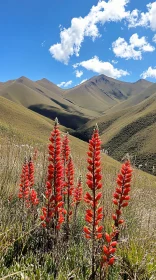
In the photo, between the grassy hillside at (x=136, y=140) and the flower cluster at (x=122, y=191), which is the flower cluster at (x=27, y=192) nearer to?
the flower cluster at (x=122, y=191)

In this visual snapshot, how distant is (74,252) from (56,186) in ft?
4.00

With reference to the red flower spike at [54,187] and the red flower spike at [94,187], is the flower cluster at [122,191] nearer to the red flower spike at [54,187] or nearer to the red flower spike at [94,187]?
the red flower spike at [94,187]

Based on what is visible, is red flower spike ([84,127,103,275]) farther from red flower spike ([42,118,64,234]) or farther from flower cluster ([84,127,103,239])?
red flower spike ([42,118,64,234])

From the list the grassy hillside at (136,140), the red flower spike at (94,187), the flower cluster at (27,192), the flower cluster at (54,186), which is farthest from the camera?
the grassy hillside at (136,140)

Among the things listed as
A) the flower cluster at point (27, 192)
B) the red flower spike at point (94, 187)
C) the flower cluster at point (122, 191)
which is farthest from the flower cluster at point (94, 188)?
the flower cluster at point (27, 192)

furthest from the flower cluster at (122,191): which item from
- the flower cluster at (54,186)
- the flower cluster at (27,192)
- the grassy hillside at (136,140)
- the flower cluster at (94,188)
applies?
the grassy hillside at (136,140)

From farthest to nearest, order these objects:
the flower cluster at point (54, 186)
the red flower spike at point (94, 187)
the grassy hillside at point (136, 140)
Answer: the grassy hillside at point (136, 140) < the flower cluster at point (54, 186) < the red flower spike at point (94, 187)

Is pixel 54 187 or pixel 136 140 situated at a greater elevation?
pixel 136 140

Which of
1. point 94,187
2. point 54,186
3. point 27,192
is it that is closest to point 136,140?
point 27,192

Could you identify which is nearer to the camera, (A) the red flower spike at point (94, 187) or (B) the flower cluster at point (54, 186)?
(A) the red flower spike at point (94, 187)

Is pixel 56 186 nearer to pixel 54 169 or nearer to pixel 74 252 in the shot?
pixel 54 169

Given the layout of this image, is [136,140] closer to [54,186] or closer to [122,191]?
[122,191]

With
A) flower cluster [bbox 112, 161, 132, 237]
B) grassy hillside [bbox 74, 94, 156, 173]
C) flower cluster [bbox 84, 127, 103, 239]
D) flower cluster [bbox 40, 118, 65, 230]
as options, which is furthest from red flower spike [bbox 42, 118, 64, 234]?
grassy hillside [bbox 74, 94, 156, 173]

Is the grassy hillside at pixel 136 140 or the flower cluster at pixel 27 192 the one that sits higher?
the grassy hillside at pixel 136 140
